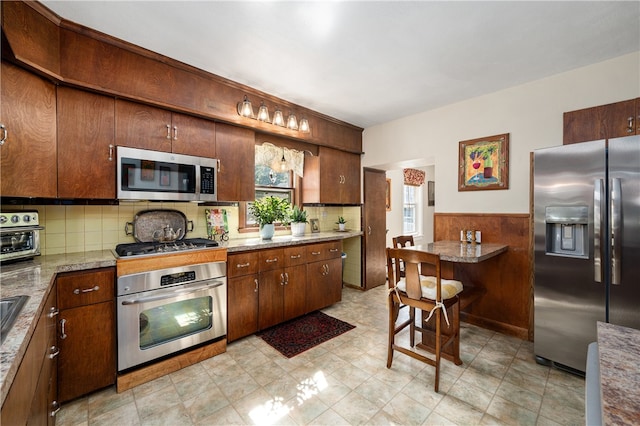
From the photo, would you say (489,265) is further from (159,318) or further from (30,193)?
(30,193)

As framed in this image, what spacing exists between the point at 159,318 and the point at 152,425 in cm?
71

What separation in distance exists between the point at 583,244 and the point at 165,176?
347 centimetres

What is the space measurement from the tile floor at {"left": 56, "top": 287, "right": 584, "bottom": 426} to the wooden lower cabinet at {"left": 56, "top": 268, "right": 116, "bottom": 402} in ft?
0.51

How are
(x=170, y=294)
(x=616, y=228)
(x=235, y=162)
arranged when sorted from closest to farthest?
(x=616, y=228) → (x=170, y=294) → (x=235, y=162)

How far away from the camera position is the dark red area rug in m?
2.58

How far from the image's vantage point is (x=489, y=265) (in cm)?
300

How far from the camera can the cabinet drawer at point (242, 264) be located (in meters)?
2.53

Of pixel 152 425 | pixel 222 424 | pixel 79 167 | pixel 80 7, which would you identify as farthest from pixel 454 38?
pixel 152 425

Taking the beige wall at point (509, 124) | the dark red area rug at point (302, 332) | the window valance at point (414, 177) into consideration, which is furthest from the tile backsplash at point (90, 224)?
the window valance at point (414, 177)

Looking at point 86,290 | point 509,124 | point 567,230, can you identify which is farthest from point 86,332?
point 509,124

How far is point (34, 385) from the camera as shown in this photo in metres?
1.03

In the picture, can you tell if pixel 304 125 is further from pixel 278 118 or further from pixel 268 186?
pixel 268 186

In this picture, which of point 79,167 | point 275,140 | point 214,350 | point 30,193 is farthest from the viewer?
point 275,140

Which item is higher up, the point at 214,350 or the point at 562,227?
the point at 562,227
